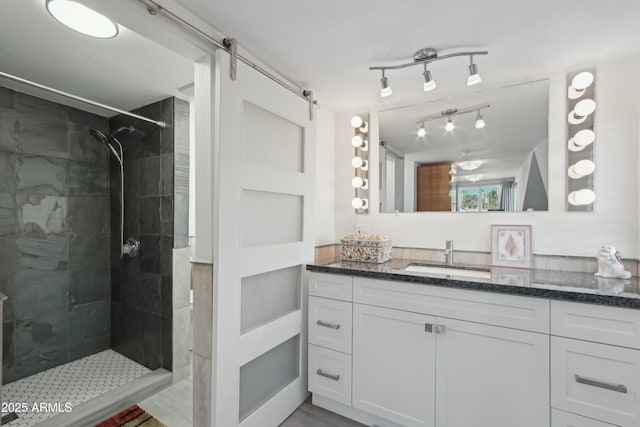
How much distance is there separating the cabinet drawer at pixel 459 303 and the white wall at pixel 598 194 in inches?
27.0

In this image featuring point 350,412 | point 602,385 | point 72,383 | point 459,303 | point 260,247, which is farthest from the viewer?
point 72,383

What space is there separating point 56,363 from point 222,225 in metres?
2.27

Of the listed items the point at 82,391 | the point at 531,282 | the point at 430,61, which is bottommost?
the point at 82,391

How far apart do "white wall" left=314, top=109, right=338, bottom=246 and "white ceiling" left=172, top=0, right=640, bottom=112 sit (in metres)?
0.54

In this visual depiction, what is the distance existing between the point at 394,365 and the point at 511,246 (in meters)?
1.08

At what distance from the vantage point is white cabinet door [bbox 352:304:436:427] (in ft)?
5.09

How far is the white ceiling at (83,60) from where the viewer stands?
1400 millimetres

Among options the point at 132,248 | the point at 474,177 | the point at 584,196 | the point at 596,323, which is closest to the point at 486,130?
the point at 474,177

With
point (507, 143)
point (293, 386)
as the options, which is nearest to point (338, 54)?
point (507, 143)

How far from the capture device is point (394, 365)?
163 cm

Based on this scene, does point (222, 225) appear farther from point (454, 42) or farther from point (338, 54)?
point (454, 42)

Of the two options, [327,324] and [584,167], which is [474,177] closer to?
[584,167]

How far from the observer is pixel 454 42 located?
149 cm

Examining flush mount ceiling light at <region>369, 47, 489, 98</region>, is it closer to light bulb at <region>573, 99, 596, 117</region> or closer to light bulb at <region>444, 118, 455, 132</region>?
light bulb at <region>444, 118, 455, 132</region>
